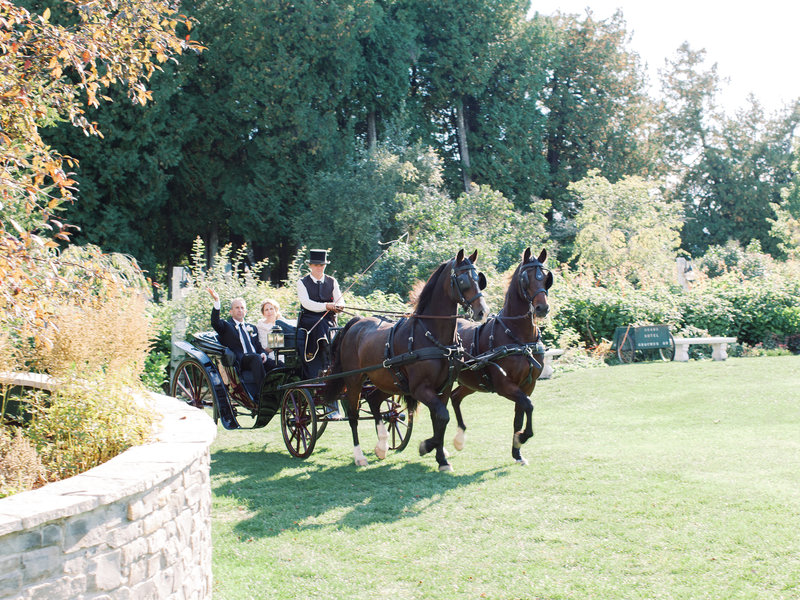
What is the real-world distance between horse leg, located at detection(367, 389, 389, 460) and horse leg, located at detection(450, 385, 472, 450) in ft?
2.71

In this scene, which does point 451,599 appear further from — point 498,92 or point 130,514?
point 498,92

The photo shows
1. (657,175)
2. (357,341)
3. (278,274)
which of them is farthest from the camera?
(657,175)

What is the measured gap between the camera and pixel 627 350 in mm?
17750

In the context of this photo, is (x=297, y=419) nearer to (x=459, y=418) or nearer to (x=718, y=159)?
(x=459, y=418)

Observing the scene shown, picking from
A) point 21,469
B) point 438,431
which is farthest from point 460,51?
point 21,469

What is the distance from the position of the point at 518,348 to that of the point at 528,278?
0.79 meters

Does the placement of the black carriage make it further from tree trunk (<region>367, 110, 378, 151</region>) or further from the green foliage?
tree trunk (<region>367, 110, 378, 151</region>)

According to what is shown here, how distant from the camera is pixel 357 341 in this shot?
863 centimetres

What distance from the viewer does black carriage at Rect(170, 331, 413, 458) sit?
8812 mm

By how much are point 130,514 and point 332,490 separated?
3.80m

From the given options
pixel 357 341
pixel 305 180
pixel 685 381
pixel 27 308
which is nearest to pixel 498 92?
pixel 305 180

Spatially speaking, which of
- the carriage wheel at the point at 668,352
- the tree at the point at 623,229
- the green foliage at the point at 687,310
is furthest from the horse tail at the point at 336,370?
the tree at the point at 623,229

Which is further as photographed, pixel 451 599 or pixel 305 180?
pixel 305 180

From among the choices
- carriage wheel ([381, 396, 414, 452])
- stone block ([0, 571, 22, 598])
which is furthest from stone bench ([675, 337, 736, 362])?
stone block ([0, 571, 22, 598])
